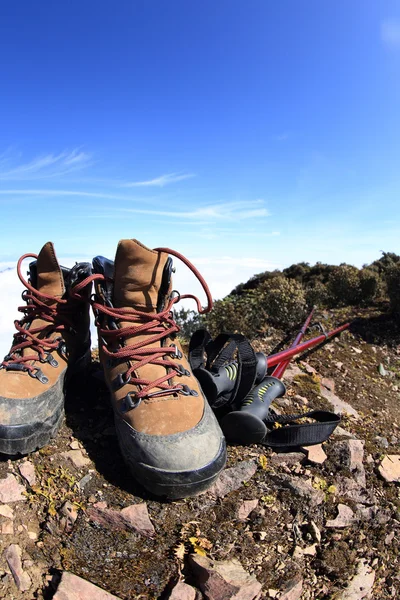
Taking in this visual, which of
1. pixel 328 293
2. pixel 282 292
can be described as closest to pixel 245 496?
pixel 282 292

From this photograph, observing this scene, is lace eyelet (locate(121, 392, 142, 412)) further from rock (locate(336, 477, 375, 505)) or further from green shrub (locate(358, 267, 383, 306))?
green shrub (locate(358, 267, 383, 306))

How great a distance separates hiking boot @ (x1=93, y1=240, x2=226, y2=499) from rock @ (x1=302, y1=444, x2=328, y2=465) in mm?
598

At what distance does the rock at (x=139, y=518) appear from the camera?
1822 millimetres

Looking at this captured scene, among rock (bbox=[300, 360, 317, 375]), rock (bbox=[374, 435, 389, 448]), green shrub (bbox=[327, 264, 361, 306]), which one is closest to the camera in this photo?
rock (bbox=[374, 435, 389, 448])

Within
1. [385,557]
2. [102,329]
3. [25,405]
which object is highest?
[102,329]

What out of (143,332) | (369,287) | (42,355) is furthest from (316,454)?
(369,287)

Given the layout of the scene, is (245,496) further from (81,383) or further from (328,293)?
(328,293)

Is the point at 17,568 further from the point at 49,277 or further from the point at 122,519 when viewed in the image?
the point at 49,277

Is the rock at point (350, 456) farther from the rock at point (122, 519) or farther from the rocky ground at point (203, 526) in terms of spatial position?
the rock at point (122, 519)

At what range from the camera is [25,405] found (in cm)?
209

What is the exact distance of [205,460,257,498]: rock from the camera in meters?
2.08

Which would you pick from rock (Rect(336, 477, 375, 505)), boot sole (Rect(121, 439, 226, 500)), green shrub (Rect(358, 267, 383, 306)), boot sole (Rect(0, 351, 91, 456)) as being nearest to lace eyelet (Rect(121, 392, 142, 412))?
boot sole (Rect(121, 439, 226, 500))

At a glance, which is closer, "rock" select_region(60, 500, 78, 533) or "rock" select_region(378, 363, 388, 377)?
"rock" select_region(60, 500, 78, 533)

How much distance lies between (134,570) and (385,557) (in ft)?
3.56
